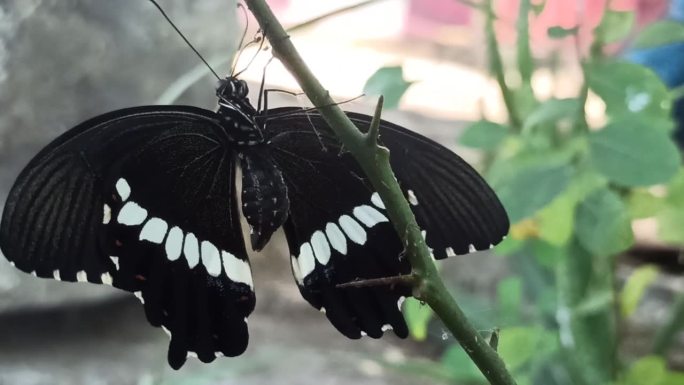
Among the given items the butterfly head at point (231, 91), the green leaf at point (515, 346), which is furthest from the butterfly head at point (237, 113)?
the green leaf at point (515, 346)

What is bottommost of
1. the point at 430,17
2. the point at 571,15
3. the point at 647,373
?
the point at 647,373

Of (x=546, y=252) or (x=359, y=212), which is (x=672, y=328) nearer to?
(x=546, y=252)

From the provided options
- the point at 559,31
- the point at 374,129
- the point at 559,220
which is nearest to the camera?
the point at 374,129

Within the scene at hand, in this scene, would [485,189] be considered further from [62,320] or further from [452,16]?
[452,16]

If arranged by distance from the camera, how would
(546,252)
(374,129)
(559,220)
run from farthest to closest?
(546,252) → (559,220) → (374,129)

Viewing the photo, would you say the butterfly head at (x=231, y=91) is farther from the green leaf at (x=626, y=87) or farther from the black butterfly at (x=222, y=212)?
the green leaf at (x=626, y=87)

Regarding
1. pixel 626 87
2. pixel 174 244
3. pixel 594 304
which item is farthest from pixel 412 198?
pixel 594 304

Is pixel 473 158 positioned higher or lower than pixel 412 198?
higher
